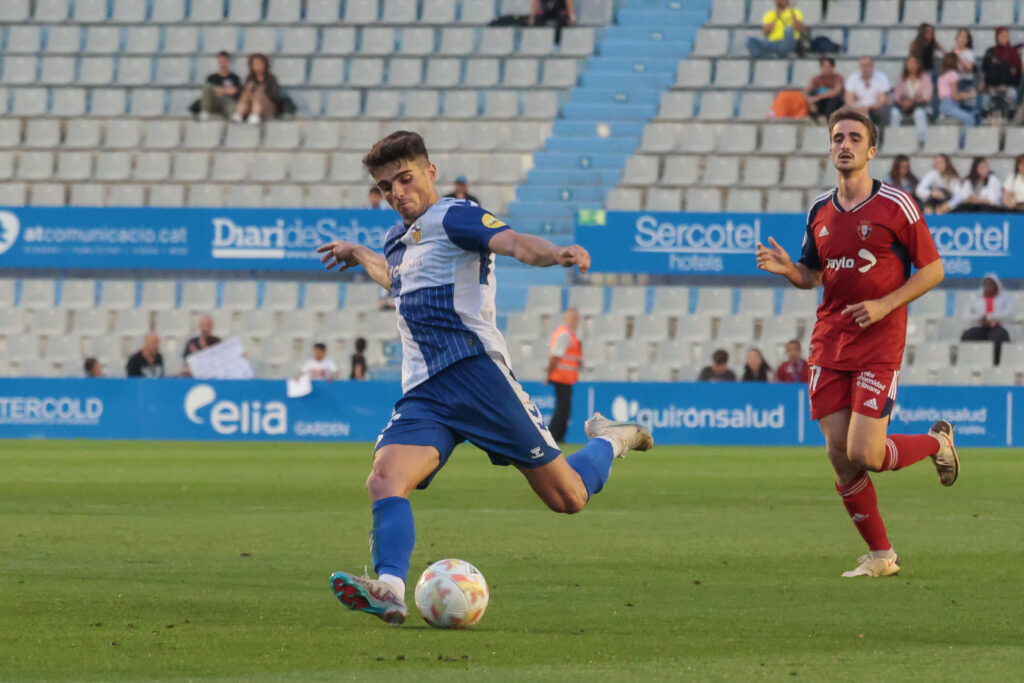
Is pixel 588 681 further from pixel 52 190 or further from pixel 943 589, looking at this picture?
pixel 52 190

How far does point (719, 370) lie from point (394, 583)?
52.1 ft

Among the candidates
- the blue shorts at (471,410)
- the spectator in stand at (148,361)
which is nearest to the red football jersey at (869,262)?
the blue shorts at (471,410)

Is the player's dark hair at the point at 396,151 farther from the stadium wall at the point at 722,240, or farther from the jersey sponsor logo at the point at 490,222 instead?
the stadium wall at the point at 722,240

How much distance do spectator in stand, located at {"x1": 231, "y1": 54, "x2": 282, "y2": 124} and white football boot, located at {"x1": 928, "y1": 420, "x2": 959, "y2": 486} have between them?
1918 cm

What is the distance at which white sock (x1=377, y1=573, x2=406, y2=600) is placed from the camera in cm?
607

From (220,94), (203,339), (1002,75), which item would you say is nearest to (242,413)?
(203,339)

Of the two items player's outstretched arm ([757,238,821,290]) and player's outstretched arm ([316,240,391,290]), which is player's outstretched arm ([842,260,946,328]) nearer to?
player's outstretched arm ([757,238,821,290])

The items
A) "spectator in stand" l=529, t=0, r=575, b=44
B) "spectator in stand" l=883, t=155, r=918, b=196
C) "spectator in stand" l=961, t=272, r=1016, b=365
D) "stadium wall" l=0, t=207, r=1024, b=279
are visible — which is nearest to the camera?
"spectator in stand" l=883, t=155, r=918, b=196

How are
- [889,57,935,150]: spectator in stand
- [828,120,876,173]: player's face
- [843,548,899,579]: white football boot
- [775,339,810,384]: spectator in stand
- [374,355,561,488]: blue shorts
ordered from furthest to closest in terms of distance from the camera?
[889,57,935,150]: spectator in stand, [775,339,810,384]: spectator in stand, [843,548,899,579]: white football boot, [828,120,876,173]: player's face, [374,355,561,488]: blue shorts

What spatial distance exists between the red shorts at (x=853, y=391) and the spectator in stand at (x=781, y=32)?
18202 mm

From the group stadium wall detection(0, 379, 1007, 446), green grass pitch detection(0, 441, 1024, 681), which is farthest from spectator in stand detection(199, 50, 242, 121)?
green grass pitch detection(0, 441, 1024, 681)

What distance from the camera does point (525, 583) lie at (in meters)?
7.77

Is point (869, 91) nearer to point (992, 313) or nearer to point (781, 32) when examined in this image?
point (781, 32)

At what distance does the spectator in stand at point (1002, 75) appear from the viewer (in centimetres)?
2366
